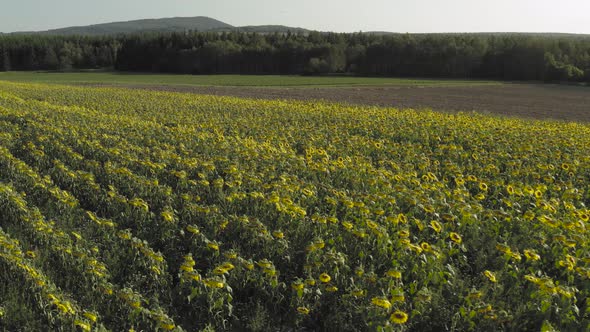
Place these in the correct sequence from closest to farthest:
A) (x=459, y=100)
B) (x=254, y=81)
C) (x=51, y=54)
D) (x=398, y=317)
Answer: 1. (x=398, y=317)
2. (x=459, y=100)
3. (x=254, y=81)
4. (x=51, y=54)

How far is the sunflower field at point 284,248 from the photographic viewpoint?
442 cm

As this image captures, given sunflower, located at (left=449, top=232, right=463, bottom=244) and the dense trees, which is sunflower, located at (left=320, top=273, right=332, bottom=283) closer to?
sunflower, located at (left=449, top=232, right=463, bottom=244)

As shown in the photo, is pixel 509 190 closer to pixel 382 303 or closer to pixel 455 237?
pixel 455 237

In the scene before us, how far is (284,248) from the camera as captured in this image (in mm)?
5484

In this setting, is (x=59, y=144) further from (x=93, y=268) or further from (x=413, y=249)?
(x=413, y=249)

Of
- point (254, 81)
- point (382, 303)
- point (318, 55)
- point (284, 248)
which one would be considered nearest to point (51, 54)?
point (318, 55)

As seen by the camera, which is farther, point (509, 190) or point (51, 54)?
point (51, 54)

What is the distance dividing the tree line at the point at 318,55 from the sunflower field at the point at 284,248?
71.9m

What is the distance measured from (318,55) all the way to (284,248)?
87.2m

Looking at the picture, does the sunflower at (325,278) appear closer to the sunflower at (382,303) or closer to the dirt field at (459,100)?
the sunflower at (382,303)

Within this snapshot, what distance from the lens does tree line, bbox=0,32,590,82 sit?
3034 inches

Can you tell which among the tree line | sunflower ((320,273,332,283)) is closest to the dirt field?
sunflower ((320,273,332,283))

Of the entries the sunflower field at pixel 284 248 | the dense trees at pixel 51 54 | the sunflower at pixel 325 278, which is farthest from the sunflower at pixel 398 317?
the dense trees at pixel 51 54

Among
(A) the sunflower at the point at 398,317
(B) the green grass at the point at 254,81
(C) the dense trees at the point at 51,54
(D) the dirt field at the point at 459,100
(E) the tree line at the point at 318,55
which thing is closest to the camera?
(A) the sunflower at the point at 398,317
